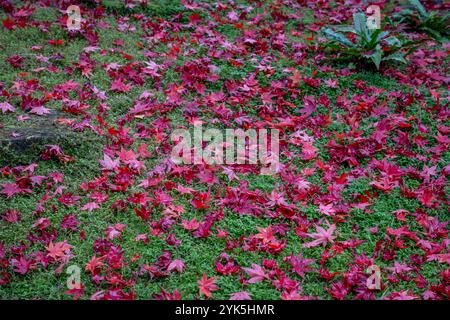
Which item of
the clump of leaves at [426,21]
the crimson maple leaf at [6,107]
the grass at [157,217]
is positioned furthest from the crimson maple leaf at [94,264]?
the clump of leaves at [426,21]

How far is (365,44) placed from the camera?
5680 millimetres

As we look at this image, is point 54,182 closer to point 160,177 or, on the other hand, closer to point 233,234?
point 160,177

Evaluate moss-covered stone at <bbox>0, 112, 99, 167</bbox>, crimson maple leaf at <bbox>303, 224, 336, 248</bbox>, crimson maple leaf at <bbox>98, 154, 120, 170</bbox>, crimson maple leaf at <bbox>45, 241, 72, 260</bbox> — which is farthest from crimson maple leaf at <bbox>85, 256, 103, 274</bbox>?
crimson maple leaf at <bbox>303, 224, 336, 248</bbox>

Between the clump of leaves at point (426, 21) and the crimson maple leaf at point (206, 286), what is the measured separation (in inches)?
204

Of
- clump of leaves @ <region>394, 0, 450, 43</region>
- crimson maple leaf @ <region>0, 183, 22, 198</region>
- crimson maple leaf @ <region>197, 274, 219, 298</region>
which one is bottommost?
crimson maple leaf @ <region>197, 274, 219, 298</region>

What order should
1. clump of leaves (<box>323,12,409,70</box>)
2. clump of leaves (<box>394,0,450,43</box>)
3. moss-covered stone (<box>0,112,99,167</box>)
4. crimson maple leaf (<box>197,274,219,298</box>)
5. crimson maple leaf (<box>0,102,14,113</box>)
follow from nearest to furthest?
crimson maple leaf (<box>197,274,219,298</box>) → moss-covered stone (<box>0,112,99,167</box>) → crimson maple leaf (<box>0,102,14,113</box>) → clump of leaves (<box>323,12,409,70</box>) → clump of leaves (<box>394,0,450,43</box>)

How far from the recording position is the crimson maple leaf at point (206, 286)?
2.94 m

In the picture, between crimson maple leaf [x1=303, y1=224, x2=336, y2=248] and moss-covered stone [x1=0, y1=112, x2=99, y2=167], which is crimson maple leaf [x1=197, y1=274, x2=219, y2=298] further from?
moss-covered stone [x1=0, y1=112, x2=99, y2=167]

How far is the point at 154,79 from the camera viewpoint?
514cm

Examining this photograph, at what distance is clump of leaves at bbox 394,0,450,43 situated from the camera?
6387mm

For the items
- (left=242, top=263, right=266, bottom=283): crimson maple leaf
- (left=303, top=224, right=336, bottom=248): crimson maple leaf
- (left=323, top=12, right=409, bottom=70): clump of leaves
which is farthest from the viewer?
(left=323, top=12, right=409, bottom=70): clump of leaves

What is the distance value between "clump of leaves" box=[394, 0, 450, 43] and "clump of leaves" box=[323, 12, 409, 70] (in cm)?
70

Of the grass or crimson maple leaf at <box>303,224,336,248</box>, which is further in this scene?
crimson maple leaf at <box>303,224,336,248</box>

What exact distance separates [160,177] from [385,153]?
2.21m
